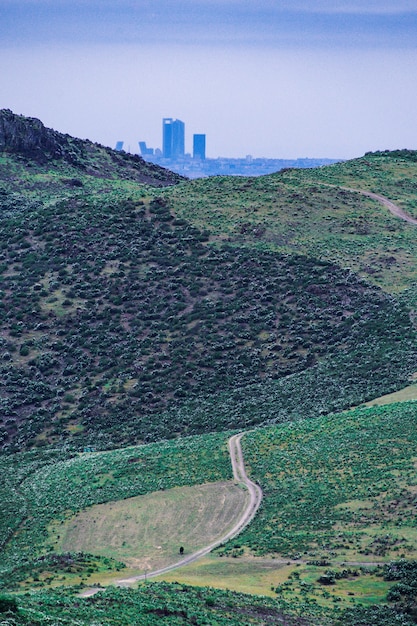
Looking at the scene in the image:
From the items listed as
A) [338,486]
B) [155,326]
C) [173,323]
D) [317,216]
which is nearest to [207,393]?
[173,323]

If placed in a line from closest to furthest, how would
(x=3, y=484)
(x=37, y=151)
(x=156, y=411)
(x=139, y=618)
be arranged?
(x=139, y=618)
(x=3, y=484)
(x=156, y=411)
(x=37, y=151)

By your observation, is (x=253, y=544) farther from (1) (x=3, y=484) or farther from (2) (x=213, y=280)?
(2) (x=213, y=280)

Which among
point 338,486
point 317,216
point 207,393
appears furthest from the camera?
point 317,216

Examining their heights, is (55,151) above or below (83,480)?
above

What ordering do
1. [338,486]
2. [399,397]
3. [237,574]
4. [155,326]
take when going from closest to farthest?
[237,574] → [338,486] → [399,397] → [155,326]

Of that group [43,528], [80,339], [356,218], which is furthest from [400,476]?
[356,218]

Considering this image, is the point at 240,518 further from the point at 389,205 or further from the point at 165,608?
the point at 389,205

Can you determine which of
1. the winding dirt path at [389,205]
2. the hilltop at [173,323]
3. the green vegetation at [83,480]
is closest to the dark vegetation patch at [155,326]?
the hilltop at [173,323]
